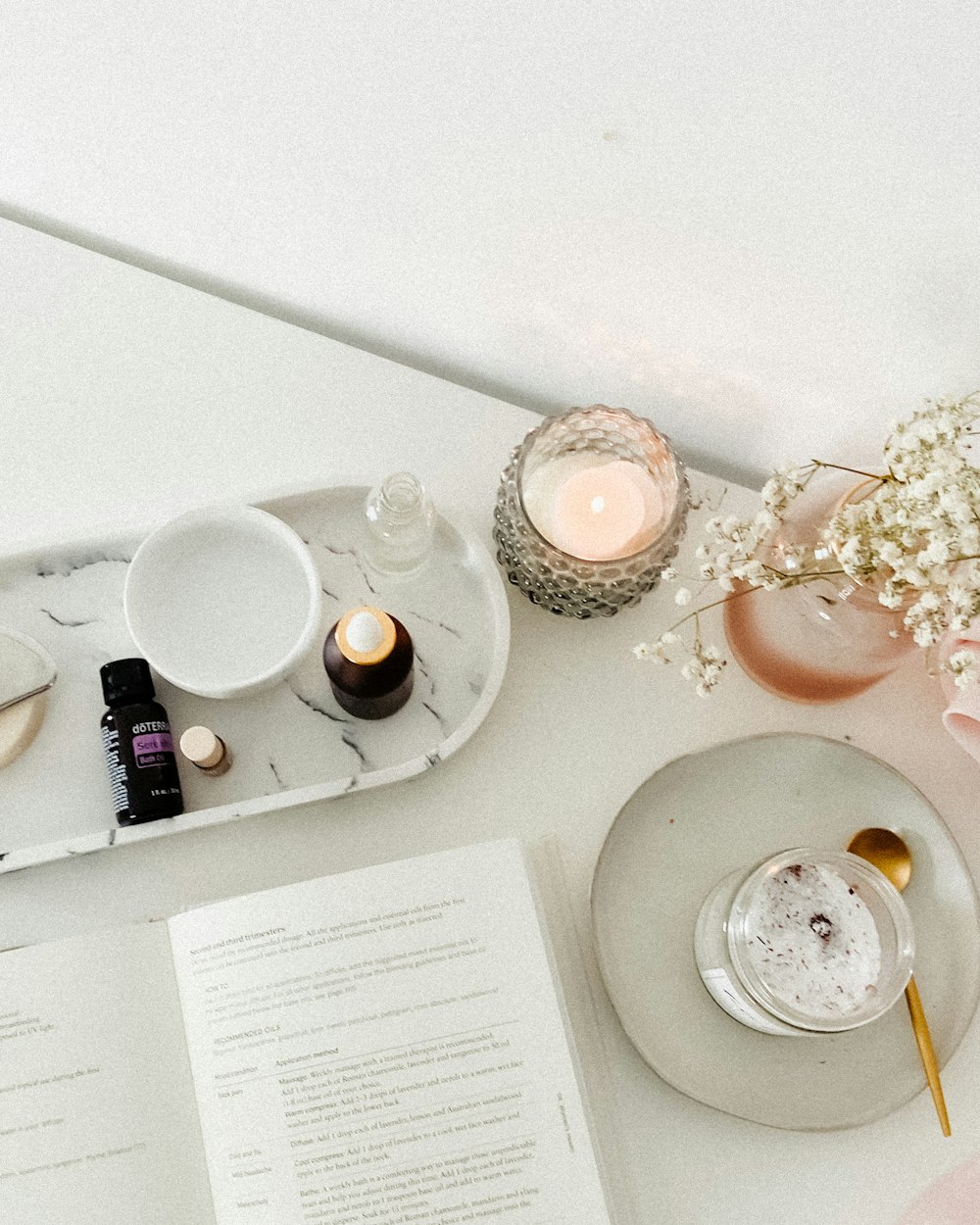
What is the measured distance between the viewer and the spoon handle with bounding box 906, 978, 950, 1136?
636mm

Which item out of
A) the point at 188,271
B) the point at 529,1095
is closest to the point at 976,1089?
the point at 529,1095

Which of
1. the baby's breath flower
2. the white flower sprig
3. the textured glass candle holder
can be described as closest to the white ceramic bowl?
the textured glass candle holder

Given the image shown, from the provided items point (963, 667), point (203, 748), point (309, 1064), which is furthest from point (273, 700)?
point (963, 667)

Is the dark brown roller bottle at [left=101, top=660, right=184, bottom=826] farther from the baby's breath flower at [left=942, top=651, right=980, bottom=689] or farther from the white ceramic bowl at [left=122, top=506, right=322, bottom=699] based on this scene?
the baby's breath flower at [left=942, top=651, right=980, bottom=689]

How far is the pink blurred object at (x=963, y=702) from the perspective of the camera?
1.99ft

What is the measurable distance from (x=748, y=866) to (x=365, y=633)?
30 centimetres

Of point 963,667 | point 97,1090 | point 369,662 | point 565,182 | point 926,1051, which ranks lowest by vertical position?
point 97,1090

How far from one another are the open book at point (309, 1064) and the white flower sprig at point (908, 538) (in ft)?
0.77

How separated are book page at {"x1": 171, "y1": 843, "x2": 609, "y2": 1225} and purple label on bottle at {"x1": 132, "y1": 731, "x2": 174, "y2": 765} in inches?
4.2

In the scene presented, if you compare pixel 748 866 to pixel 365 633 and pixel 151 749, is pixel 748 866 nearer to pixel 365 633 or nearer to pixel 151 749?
pixel 365 633

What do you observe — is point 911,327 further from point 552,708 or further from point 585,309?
point 552,708

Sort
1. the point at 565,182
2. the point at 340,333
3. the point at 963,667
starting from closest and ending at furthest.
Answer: the point at 963,667, the point at 565,182, the point at 340,333

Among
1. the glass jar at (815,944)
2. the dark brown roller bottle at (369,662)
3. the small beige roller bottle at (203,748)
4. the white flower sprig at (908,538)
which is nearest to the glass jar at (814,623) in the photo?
the white flower sprig at (908,538)

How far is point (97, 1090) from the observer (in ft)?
2.06
